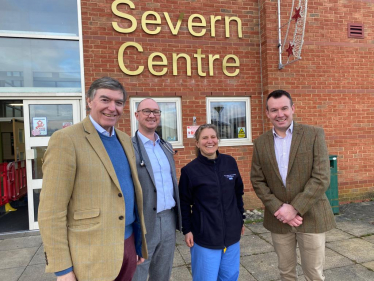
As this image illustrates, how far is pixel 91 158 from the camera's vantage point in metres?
1.54

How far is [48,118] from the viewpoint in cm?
474

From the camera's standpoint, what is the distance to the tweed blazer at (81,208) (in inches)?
55.1

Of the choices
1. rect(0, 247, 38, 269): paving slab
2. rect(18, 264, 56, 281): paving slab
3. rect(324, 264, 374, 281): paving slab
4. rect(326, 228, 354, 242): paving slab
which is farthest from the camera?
rect(326, 228, 354, 242): paving slab

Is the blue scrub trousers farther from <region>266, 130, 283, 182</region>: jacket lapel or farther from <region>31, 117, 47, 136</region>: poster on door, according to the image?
<region>31, 117, 47, 136</region>: poster on door

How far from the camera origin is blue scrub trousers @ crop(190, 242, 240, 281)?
2.09 m

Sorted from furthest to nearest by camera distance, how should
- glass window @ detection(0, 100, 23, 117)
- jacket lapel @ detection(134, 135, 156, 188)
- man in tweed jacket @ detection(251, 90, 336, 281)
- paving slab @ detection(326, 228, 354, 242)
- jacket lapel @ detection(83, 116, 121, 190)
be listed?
glass window @ detection(0, 100, 23, 117)
paving slab @ detection(326, 228, 354, 242)
man in tweed jacket @ detection(251, 90, 336, 281)
jacket lapel @ detection(134, 135, 156, 188)
jacket lapel @ detection(83, 116, 121, 190)

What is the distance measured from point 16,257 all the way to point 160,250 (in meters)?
2.89

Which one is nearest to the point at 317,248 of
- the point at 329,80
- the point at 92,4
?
the point at 329,80

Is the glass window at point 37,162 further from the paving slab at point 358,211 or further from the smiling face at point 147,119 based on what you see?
the paving slab at point 358,211

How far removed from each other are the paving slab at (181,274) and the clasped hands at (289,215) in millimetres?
1509

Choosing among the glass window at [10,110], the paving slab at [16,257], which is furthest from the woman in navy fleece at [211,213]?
the glass window at [10,110]

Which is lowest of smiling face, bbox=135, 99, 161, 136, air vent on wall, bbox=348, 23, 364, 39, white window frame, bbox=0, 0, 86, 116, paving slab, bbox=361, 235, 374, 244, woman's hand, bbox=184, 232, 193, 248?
paving slab, bbox=361, 235, 374, 244

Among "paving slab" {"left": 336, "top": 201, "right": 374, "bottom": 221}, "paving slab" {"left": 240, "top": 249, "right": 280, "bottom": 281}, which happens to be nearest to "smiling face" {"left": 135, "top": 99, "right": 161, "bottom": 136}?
"paving slab" {"left": 240, "top": 249, "right": 280, "bottom": 281}

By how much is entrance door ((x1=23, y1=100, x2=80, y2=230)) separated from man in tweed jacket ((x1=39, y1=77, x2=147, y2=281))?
3579mm
